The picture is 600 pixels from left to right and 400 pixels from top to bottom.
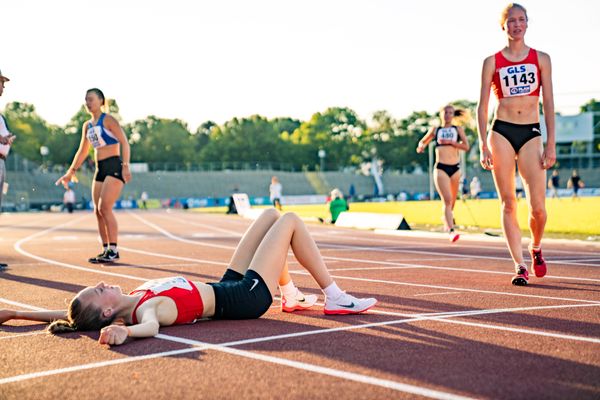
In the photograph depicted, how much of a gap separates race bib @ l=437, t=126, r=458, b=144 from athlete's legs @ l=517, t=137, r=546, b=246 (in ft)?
21.2

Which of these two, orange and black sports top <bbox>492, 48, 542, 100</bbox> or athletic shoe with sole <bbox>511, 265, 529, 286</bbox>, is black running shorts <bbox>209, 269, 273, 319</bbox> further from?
orange and black sports top <bbox>492, 48, 542, 100</bbox>

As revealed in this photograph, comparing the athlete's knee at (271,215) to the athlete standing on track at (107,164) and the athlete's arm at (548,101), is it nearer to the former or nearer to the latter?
the athlete's arm at (548,101)

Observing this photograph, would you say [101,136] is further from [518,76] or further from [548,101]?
[548,101]

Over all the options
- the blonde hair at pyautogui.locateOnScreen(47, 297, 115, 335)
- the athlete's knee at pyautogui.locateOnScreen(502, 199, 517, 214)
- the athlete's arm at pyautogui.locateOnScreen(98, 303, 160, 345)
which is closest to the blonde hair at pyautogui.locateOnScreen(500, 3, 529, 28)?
the athlete's knee at pyautogui.locateOnScreen(502, 199, 517, 214)

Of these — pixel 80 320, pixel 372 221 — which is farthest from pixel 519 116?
pixel 372 221

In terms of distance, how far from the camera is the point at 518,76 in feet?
25.0

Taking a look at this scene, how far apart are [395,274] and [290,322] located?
3509 mm

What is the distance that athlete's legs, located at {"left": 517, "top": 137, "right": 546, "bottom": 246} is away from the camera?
755 centimetres

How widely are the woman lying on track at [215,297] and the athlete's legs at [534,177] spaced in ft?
9.80

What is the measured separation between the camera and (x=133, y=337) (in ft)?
15.4

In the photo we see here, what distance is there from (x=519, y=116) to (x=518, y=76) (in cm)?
42

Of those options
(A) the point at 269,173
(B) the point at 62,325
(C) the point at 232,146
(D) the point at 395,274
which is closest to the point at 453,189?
(D) the point at 395,274

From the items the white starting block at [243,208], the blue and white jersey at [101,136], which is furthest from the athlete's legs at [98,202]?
the white starting block at [243,208]

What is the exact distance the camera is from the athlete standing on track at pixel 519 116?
297 inches
